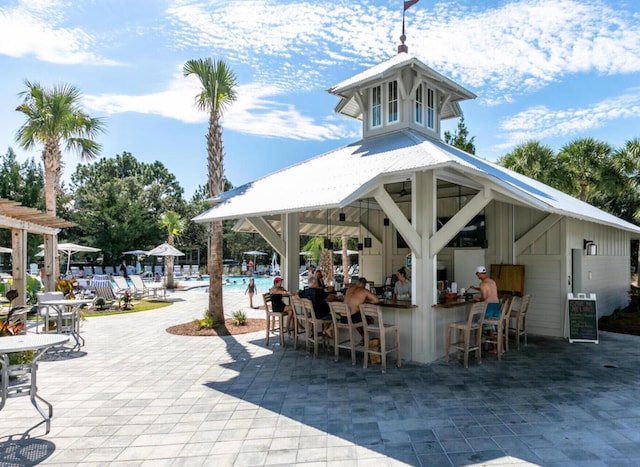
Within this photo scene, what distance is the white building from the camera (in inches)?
267

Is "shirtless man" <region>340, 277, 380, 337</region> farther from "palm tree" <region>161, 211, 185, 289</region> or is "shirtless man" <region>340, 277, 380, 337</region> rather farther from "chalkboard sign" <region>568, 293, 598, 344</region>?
"palm tree" <region>161, 211, 185, 289</region>

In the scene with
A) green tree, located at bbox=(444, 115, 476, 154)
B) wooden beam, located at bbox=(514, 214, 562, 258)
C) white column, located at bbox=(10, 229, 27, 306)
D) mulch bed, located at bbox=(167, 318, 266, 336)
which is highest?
green tree, located at bbox=(444, 115, 476, 154)

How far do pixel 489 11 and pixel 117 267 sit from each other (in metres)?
29.5

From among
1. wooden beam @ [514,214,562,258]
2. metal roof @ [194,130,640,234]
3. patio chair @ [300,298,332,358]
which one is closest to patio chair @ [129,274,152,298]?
metal roof @ [194,130,640,234]

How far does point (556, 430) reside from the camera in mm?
4199

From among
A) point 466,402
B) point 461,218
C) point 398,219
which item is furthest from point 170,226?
point 466,402

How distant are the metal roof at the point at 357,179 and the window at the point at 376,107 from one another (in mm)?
503

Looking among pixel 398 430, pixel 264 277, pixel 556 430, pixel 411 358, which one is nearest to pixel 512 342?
pixel 411 358

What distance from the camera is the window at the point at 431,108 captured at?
10.3 meters

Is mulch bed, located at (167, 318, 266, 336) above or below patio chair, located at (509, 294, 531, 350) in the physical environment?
below

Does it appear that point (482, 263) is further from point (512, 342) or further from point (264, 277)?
point (264, 277)

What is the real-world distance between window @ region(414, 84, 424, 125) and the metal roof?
2.51 ft

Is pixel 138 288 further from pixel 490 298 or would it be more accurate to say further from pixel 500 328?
pixel 500 328

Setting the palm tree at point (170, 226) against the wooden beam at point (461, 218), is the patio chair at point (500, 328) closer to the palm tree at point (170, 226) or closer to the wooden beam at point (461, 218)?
the wooden beam at point (461, 218)
